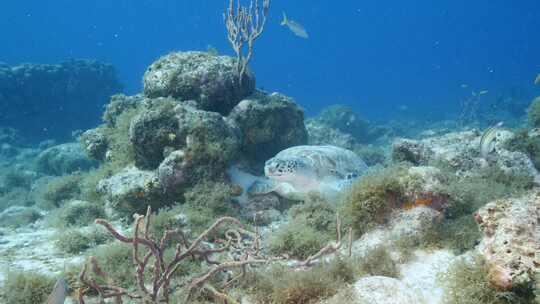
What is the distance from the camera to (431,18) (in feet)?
490

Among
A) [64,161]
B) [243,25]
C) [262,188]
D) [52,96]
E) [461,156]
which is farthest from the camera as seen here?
[52,96]

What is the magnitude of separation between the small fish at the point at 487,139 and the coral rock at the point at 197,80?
5.79m

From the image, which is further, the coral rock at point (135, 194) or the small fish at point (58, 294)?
the coral rock at point (135, 194)

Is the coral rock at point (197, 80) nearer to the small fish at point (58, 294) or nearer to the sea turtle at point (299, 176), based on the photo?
the sea turtle at point (299, 176)

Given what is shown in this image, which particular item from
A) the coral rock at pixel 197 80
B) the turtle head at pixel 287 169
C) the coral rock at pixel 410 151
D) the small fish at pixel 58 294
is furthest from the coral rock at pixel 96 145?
the coral rock at pixel 410 151

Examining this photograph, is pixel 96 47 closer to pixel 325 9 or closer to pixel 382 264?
pixel 325 9

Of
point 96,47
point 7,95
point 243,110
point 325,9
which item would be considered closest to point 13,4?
point 96,47

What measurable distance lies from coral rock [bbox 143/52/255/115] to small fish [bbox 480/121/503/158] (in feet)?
19.0

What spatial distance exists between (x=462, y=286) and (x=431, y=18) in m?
172

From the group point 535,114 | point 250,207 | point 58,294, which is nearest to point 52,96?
point 250,207

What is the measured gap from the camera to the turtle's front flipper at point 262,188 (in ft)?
23.4

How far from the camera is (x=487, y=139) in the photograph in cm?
645

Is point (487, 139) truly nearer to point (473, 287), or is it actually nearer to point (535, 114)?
point (473, 287)

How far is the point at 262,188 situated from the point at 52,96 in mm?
22668
